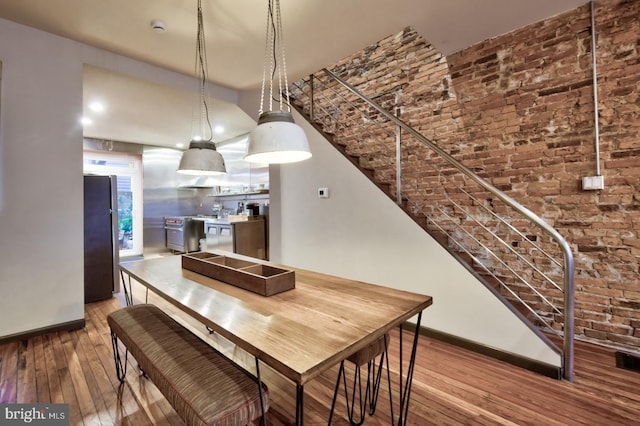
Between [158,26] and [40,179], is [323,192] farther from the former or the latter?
[40,179]

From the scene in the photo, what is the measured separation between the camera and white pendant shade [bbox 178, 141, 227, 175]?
81.7 inches

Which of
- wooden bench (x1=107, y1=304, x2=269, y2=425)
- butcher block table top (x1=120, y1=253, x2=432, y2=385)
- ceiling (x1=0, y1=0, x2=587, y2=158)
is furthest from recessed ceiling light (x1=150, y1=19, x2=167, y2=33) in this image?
wooden bench (x1=107, y1=304, x2=269, y2=425)

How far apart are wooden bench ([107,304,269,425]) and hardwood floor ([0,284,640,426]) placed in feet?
1.56

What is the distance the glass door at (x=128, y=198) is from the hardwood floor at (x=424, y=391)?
14.4 ft

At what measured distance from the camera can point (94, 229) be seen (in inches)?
143

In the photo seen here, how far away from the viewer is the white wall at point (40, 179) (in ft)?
8.07

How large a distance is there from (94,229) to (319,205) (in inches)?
111

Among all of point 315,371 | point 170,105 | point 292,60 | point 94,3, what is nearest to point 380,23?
point 292,60

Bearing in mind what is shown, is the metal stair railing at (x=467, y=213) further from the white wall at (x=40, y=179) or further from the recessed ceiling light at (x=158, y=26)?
the white wall at (x=40, y=179)

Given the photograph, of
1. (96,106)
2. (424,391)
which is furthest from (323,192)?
(96,106)

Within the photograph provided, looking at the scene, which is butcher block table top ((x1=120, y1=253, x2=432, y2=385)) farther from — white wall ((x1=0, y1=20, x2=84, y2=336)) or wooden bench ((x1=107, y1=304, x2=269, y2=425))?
white wall ((x1=0, y1=20, x2=84, y2=336))

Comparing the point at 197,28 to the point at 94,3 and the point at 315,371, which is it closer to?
the point at 94,3

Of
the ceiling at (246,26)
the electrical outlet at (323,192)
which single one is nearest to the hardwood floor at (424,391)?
the electrical outlet at (323,192)

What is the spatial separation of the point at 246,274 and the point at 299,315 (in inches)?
17.9
